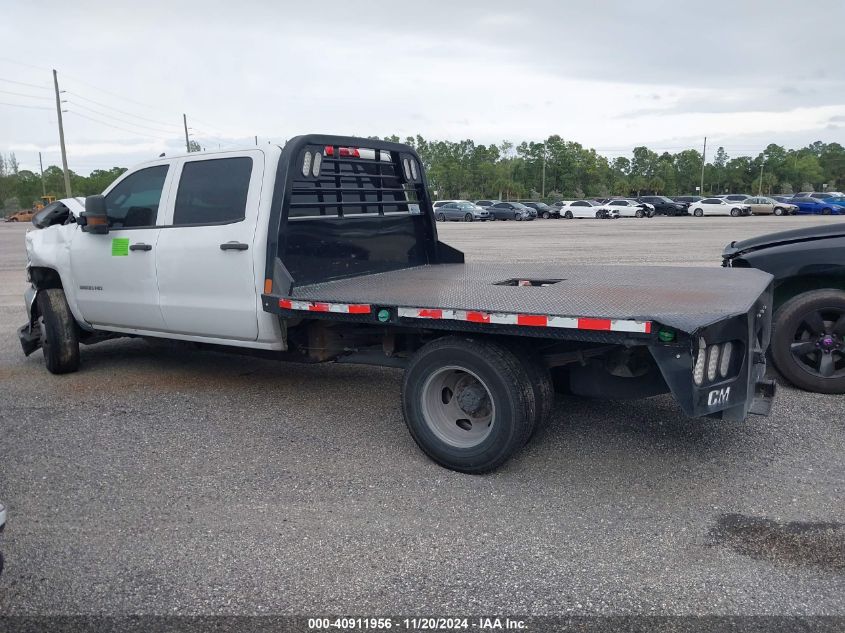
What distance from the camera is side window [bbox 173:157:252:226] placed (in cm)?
562

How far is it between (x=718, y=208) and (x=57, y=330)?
184ft

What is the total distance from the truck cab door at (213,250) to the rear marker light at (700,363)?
3.02 metres

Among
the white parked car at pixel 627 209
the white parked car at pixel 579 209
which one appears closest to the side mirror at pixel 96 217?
the white parked car at pixel 627 209

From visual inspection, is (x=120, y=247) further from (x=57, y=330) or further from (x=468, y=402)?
(x=468, y=402)

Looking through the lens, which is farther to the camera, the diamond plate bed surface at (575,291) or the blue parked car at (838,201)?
the blue parked car at (838,201)

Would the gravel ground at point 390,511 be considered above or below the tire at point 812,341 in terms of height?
below

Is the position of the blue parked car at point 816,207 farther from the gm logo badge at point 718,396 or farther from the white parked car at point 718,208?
the gm logo badge at point 718,396

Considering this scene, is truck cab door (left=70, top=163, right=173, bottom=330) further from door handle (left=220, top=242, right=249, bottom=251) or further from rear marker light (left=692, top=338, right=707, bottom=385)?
rear marker light (left=692, top=338, right=707, bottom=385)

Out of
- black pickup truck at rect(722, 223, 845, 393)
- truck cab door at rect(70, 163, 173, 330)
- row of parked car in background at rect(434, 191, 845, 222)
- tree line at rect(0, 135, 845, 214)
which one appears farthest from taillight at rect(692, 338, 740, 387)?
tree line at rect(0, 135, 845, 214)

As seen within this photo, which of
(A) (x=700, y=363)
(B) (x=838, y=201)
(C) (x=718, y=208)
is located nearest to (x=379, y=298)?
(A) (x=700, y=363)

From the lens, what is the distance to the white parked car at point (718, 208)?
5494 centimetres

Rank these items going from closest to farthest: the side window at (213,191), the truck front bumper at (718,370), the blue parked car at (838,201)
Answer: the truck front bumper at (718,370), the side window at (213,191), the blue parked car at (838,201)

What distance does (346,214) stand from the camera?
6.12 m

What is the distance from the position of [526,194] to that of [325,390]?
345 feet
